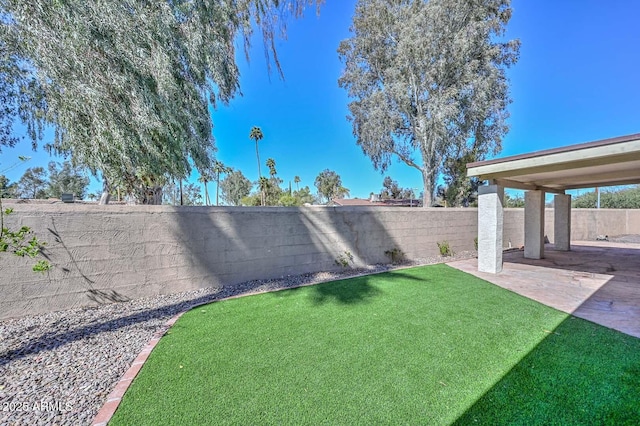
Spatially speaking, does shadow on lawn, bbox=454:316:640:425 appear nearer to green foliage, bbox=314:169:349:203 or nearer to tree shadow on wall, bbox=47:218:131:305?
tree shadow on wall, bbox=47:218:131:305

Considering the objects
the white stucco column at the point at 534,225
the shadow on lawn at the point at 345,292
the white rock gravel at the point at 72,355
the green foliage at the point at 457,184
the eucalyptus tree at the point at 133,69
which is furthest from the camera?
the green foliage at the point at 457,184

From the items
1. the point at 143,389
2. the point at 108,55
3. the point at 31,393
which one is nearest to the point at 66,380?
the point at 31,393

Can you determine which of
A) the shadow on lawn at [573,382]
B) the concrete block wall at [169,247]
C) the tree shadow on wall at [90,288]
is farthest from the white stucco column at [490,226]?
the tree shadow on wall at [90,288]

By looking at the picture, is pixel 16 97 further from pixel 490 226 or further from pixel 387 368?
pixel 490 226

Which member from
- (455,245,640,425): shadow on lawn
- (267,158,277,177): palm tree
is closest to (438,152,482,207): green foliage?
(455,245,640,425): shadow on lawn

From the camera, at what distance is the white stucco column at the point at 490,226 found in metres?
7.23

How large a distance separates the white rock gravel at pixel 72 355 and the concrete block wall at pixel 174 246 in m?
0.39

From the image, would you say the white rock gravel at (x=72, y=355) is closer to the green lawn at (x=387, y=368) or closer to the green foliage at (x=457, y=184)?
the green lawn at (x=387, y=368)

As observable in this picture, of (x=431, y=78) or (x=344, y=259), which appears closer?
(x=344, y=259)

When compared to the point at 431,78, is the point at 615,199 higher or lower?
lower

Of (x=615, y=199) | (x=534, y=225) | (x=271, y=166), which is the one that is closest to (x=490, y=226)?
(x=534, y=225)

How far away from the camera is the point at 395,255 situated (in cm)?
907

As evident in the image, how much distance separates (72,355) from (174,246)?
2.61 m

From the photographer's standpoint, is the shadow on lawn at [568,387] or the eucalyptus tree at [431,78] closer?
the shadow on lawn at [568,387]
